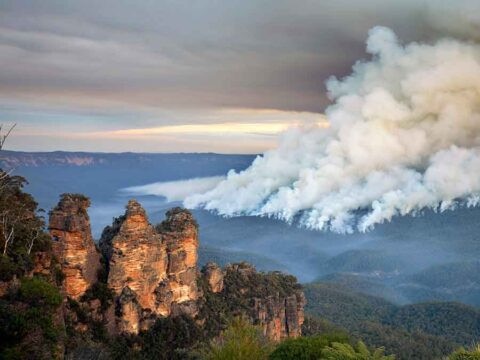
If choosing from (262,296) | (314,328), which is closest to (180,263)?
(262,296)

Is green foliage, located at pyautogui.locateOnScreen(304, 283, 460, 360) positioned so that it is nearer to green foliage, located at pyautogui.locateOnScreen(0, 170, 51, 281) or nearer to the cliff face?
the cliff face

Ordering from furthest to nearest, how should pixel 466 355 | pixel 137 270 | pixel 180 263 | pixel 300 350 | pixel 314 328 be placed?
pixel 314 328
pixel 180 263
pixel 137 270
pixel 300 350
pixel 466 355

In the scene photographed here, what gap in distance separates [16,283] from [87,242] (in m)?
16.5

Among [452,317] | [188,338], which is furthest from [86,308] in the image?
[452,317]

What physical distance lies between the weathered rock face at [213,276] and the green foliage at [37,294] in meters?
41.1

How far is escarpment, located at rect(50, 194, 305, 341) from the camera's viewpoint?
47594mm

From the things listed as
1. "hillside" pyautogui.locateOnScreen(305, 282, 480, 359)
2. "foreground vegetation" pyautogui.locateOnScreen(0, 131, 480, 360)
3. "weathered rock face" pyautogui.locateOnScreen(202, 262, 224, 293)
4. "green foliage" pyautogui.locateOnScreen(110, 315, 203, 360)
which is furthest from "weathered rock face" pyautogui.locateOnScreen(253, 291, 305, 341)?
"hillside" pyautogui.locateOnScreen(305, 282, 480, 359)

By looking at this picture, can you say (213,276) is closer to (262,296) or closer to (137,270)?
(262,296)

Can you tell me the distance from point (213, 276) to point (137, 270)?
1981 centimetres

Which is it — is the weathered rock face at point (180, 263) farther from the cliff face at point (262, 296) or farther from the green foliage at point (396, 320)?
the green foliage at point (396, 320)

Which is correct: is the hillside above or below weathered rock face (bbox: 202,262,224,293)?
below

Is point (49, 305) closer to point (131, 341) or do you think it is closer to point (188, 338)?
point (131, 341)

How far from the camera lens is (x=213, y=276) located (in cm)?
7162

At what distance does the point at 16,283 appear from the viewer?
3197 cm
